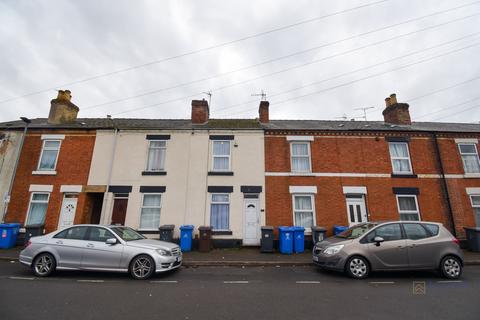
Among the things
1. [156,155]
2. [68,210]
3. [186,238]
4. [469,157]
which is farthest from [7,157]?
[469,157]

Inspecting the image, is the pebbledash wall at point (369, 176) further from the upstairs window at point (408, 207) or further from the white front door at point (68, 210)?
the white front door at point (68, 210)

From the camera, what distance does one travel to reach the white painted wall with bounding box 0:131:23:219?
39.8 ft

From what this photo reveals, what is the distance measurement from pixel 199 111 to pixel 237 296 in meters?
11.1

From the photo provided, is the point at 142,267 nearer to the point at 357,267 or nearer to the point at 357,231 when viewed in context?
the point at 357,267

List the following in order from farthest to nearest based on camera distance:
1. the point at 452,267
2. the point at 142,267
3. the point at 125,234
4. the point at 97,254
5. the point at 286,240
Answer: the point at 286,240 < the point at 125,234 < the point at 452,267 < the point at 97,254 < the point at 142,267

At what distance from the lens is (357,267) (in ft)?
21.9

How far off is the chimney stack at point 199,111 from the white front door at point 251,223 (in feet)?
19.2

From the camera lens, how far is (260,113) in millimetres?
14609

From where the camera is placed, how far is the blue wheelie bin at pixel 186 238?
10602 mm

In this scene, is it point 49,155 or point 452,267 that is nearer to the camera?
point 452,267

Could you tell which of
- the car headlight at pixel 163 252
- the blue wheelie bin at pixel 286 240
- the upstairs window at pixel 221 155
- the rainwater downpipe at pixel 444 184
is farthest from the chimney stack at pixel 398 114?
the car headlight at pixel 163 252

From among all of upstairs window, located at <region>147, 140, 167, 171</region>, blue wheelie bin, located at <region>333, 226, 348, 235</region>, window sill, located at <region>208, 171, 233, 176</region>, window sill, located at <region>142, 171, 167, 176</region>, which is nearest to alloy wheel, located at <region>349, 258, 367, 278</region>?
blue wheelie bin, located at <region>333, 226, 348, 235</region>

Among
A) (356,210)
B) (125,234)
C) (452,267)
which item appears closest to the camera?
(452,267)

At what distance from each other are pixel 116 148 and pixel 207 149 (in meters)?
5.19
